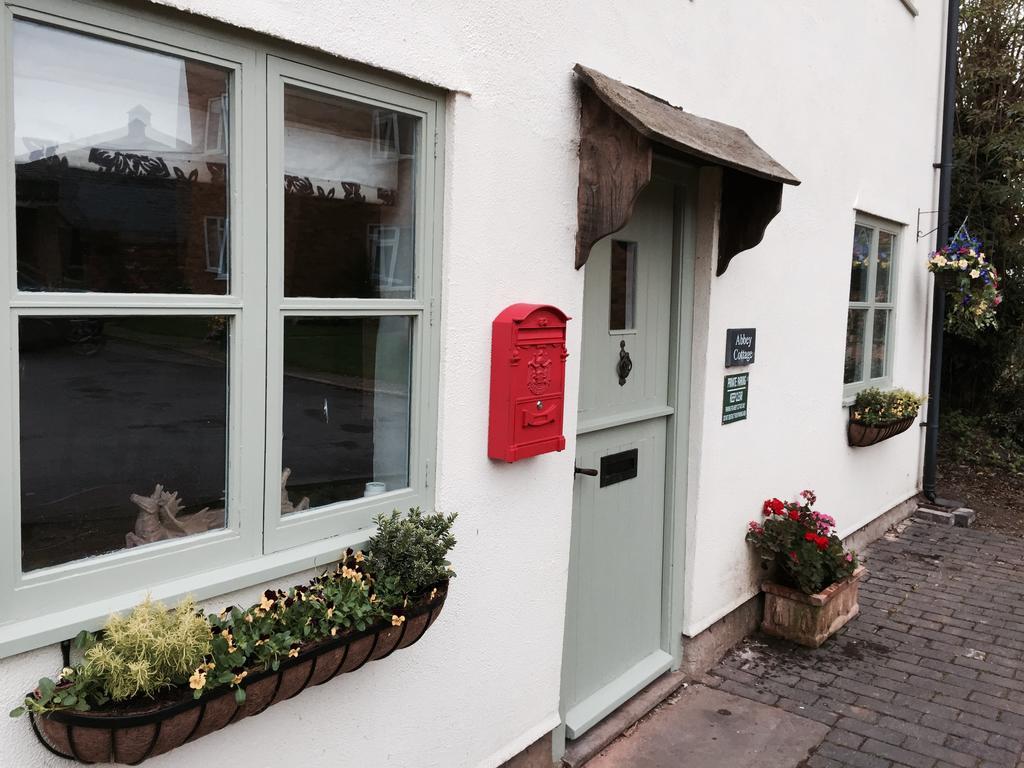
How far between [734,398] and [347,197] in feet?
9.28

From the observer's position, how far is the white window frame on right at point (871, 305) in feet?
21.4

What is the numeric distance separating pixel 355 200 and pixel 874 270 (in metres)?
5.42

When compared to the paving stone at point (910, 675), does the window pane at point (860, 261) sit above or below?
above

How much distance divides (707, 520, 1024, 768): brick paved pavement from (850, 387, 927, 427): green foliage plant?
1.15 m

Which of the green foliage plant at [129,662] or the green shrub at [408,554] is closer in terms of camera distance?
the green foliage plant at [129,662]

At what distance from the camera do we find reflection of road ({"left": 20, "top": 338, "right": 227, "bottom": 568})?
1961mm

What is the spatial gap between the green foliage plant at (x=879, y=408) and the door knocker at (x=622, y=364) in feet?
9.95

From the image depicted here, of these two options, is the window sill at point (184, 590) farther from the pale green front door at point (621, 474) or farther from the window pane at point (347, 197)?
the pale green front door at point (621, 474)

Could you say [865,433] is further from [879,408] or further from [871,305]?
[871,305]

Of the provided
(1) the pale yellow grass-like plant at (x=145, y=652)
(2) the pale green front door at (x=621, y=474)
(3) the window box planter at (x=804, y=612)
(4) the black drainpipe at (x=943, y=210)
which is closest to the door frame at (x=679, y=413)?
(2) the pale green front door at (x=621, y=474)

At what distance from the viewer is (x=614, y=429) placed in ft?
13.5

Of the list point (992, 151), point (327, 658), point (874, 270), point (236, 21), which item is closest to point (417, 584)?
point (327, 658)

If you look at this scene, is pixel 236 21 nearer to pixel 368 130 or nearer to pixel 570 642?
pixel 368 130

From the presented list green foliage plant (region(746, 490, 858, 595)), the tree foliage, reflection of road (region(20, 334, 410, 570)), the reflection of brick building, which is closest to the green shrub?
reflection of road (region(20, 334, 410, 570))
